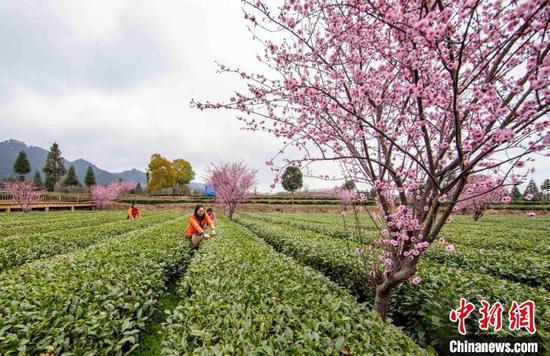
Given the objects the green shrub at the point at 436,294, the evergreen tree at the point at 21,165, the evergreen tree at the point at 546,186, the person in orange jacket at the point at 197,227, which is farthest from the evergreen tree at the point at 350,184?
the evergreen tree at the point at 546,186

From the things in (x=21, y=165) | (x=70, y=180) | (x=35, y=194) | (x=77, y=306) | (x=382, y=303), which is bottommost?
(x=382, y=303)

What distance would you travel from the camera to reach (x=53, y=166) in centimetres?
6291

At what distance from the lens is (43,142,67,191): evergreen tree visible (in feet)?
202

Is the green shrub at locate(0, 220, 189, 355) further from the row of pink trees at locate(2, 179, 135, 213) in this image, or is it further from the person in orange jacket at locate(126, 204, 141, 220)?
the row of pink trees at locate(2, 179, 135, 213)

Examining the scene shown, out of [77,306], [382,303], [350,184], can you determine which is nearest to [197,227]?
[77,306]

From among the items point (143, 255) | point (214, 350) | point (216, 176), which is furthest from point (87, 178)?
point (214, 350)

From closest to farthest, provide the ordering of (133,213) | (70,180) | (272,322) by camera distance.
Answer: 1. (272,322)
2. (133,213)
3. (70,180)

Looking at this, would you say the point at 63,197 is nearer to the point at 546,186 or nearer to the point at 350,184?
the point at 350,184

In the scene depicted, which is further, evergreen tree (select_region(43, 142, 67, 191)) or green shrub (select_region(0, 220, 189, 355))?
evergreen tree (select_region(43, 142, 67, 191))

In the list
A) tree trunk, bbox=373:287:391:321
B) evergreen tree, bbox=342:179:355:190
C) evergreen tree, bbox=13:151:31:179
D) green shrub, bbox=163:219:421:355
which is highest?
evergreen tree, bbox=13:151:31:179

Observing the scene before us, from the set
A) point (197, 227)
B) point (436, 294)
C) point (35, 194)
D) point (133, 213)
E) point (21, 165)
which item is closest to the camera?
point (436, 294)

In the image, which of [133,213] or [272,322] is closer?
[272,322]

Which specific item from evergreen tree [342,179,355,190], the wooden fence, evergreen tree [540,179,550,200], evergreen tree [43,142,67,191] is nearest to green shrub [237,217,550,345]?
evergreen tree [342,179,355,190]

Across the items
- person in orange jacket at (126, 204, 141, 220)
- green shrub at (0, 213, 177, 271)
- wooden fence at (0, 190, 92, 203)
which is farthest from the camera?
wooden fence at (0, 190, 92, 203)
